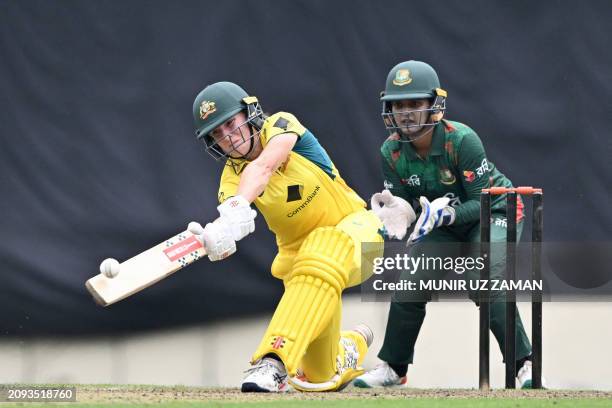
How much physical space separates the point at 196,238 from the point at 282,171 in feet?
2.02

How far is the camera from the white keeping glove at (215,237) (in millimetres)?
4152

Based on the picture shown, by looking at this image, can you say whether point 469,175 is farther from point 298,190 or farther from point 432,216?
point 298,190

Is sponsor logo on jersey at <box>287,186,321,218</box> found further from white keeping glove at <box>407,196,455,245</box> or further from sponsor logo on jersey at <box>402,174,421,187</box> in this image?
sponsor logo on jersey at <box>402,174,421,187</box>

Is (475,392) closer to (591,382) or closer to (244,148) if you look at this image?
(244,148)

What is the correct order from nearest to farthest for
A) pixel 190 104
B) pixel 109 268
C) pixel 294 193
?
pixel 109 268 < pixel 294 193 < pixel 190 104

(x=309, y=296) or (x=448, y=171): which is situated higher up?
(x=448, y=171)

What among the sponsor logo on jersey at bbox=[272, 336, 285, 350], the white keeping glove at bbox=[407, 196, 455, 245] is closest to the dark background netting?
the white keeping glove at bbox=[407, 196, 455, 245]

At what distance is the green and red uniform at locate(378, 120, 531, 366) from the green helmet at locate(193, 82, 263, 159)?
73 centimetres

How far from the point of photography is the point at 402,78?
504cm

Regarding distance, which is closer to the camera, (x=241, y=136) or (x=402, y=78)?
(x=241, y=136)

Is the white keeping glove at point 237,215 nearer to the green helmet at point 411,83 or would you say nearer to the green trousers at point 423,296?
the green helmet at point 411,83

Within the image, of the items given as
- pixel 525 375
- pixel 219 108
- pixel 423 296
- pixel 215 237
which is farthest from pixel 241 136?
pixel 525 375

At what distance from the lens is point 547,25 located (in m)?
6.09

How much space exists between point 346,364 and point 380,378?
1.14ft
